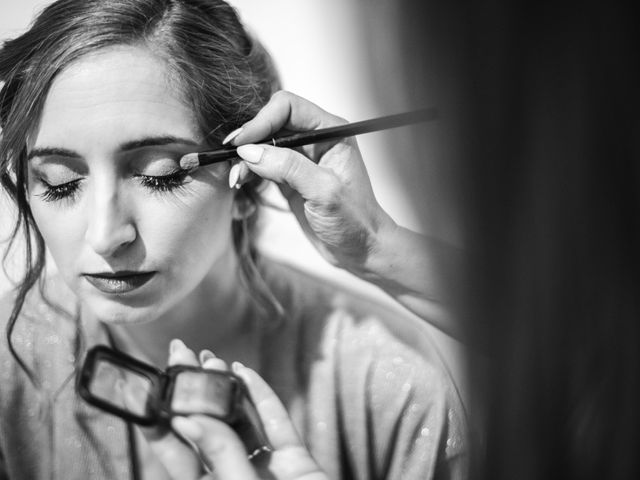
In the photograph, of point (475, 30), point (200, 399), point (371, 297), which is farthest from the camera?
point (371, 297)

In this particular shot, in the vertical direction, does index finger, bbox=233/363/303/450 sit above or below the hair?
below

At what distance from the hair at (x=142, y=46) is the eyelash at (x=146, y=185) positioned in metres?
0.05

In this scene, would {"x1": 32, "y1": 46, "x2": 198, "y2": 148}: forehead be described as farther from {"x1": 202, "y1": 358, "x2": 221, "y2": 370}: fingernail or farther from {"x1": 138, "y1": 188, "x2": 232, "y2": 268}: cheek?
{"x1": 202, "y1": 358, "x2": 221, "y2": 370}: fingernail

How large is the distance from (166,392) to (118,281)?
5.7 inches

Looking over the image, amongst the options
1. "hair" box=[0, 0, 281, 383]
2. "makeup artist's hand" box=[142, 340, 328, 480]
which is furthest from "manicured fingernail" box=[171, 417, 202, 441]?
"hair" box=[0, 0, 281, 383]

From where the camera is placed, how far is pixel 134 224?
0.57 meters

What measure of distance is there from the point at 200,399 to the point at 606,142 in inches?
13.8

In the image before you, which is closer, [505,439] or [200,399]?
[505,439]

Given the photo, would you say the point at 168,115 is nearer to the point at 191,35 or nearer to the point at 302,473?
the point at 191,35

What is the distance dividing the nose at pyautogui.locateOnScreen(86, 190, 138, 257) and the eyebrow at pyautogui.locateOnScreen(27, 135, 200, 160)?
44mm

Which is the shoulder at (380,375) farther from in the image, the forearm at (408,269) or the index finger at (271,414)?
the index finger at (271,414)

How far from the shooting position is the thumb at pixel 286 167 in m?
0.57

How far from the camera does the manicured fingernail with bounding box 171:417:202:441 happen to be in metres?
0.45

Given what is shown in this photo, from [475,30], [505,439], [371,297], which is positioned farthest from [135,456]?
[475,30]
